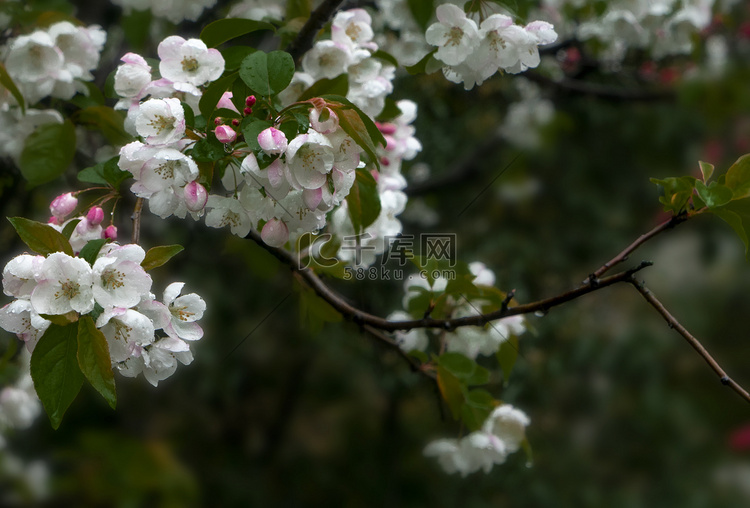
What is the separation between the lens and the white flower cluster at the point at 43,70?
89 cm

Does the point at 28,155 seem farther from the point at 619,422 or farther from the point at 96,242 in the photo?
the point at 619,422

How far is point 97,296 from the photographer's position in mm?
543

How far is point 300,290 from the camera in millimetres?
899

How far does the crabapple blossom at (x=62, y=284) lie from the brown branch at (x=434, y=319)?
260 mm

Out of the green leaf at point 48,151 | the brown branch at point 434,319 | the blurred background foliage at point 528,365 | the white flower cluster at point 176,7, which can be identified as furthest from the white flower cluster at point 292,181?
the blurred background foliage at point 528,365

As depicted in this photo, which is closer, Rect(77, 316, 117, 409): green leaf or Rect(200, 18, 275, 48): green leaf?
Rect(77, 316, 117, 409): green leaf

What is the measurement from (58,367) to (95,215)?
0.55ft

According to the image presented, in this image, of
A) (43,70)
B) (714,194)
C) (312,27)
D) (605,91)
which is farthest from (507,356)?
(605,91)

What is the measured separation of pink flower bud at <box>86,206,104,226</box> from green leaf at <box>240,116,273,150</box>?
0.17 meters

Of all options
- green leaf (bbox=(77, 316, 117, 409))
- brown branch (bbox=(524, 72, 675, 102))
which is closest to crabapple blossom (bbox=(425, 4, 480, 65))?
green leaf (bbox=(77, 316, 117, 409))

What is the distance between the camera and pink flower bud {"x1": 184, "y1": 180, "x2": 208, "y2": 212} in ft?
1.99

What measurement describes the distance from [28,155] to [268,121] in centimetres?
42

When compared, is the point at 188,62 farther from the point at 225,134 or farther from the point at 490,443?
the point at 490,443

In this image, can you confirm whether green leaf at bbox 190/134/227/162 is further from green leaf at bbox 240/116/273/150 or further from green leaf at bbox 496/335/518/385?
green leaf at bbox 496/335/518/385
